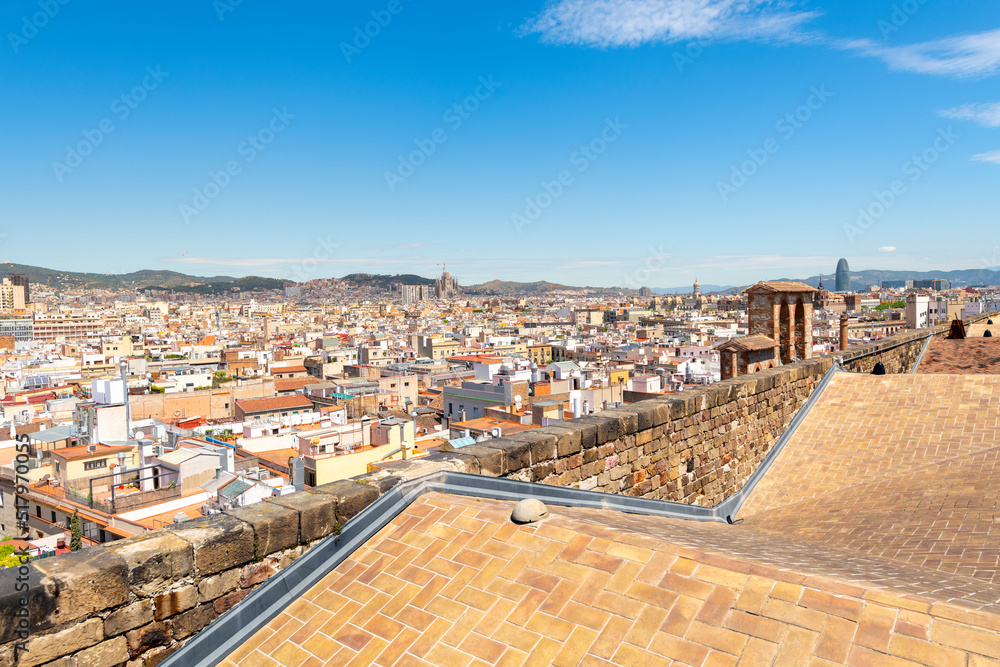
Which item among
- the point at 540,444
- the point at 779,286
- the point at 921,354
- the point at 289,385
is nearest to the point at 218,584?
the point at 540,444

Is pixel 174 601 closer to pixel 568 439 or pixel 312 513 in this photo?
pixel 312 513

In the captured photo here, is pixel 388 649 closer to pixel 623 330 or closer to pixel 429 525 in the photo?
pixel 429 525

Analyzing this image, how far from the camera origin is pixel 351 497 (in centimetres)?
281

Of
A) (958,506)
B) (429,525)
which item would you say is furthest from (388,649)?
(958,506)

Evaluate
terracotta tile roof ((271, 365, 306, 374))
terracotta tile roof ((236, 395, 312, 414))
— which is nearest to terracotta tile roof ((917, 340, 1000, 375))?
terracotta tile roof ((236, 395, 312, 414))

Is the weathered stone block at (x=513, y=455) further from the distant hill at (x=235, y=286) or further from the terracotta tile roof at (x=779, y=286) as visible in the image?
the distant hill at (x=235, y=286)

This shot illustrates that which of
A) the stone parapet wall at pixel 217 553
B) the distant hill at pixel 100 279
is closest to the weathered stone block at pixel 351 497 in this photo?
the stone parapet wall at pixel 217 553

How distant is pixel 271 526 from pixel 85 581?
25.8 inches

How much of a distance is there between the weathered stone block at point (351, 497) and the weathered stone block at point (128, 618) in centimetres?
80

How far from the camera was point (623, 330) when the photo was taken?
310 ft

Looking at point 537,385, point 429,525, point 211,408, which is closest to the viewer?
point 429,525

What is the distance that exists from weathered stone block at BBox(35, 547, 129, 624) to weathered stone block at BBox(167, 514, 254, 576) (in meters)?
0.25

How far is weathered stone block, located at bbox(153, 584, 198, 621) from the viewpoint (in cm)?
219

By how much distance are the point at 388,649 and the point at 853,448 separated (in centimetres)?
526
